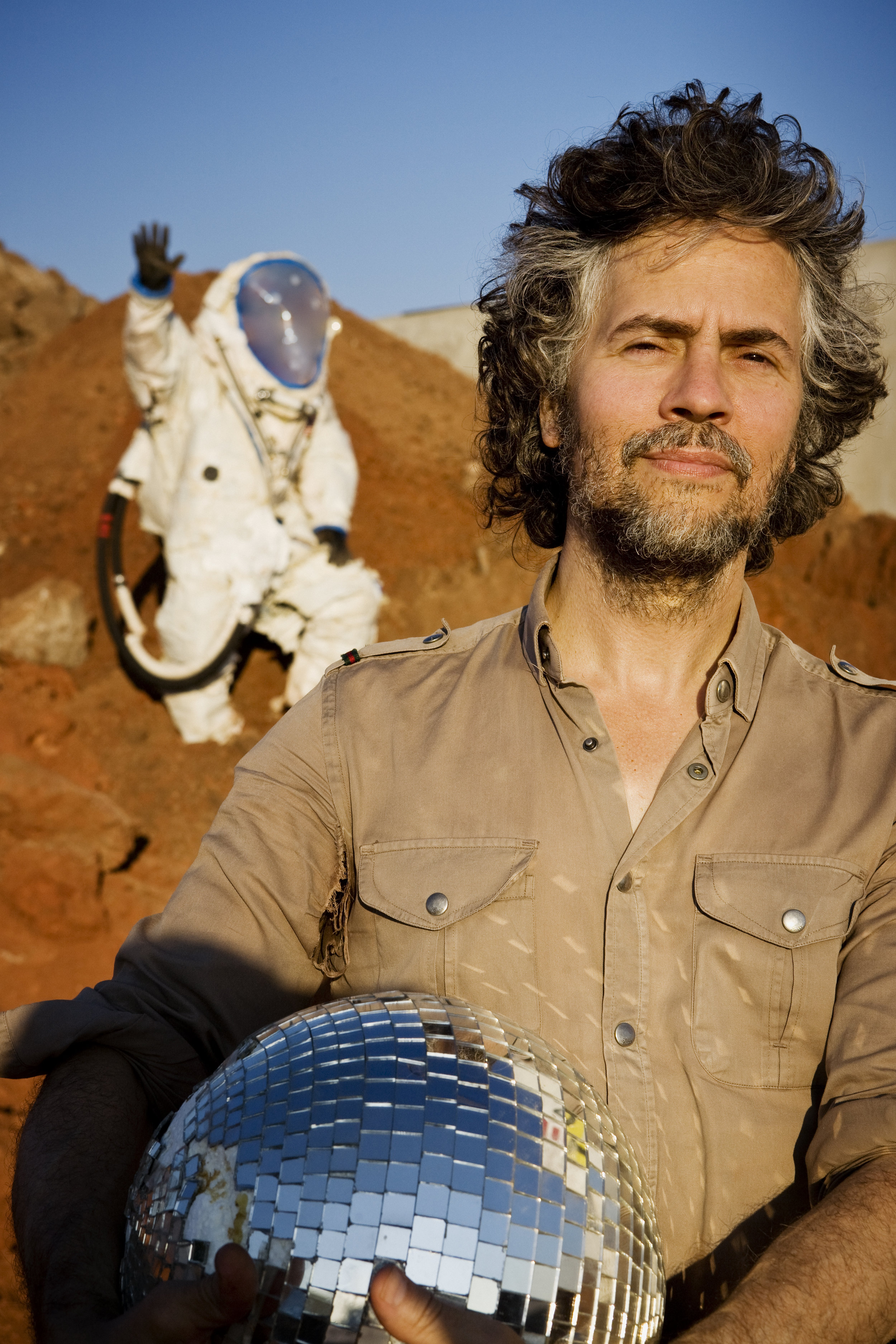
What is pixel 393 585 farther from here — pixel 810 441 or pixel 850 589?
pixel 810 441

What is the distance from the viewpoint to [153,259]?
7.15 meters

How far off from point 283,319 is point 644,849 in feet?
22.2

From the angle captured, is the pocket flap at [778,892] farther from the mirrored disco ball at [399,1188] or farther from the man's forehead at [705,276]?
the man's forehead at [705,276]

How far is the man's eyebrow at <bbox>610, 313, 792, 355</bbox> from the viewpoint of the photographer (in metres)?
2.14

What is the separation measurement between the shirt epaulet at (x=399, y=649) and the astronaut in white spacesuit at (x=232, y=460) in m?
5.77

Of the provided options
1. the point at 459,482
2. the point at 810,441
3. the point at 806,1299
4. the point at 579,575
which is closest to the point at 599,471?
the point at 579,575

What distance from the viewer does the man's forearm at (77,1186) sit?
1.37m

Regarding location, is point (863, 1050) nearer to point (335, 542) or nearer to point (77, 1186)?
point (77, 1186)

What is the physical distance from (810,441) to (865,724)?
1.02m

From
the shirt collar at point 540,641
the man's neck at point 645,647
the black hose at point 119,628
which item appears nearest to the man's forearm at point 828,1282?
the man's neck at point 645,647

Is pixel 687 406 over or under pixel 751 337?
under

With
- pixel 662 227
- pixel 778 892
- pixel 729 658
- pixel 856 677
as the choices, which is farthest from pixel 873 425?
pixel 778 892

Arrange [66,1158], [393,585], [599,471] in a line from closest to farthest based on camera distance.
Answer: [66,1158], [599,471], [393,585]

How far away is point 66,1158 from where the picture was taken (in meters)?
1.57
